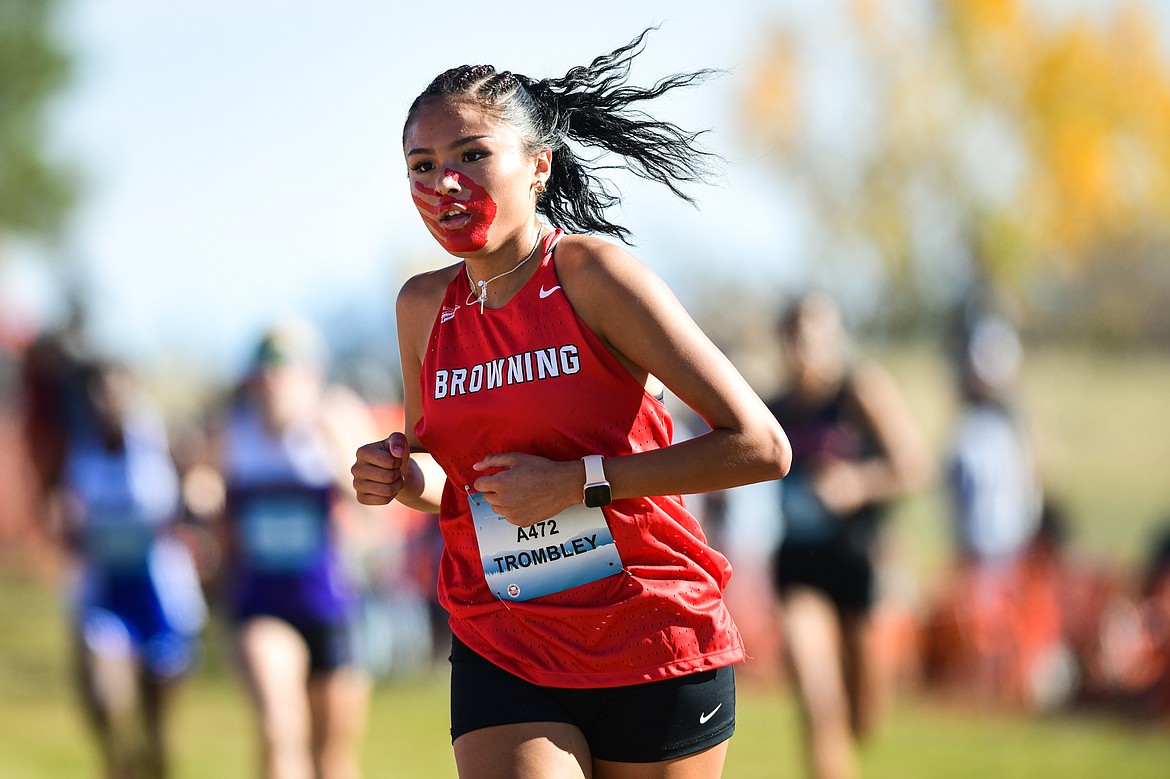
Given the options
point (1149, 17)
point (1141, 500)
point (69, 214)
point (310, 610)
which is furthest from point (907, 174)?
point (310, 610)

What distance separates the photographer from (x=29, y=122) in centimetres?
3347

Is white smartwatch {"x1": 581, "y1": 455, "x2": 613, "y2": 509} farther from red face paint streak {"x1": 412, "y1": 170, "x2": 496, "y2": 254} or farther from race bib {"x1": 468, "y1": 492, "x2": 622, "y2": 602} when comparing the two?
red face paint streak {"x1": 412, "y1": 170, "x2": 496, "y2": 254}

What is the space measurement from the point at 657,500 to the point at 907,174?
24962mm

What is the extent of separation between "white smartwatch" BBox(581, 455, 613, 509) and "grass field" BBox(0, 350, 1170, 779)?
6.02 m

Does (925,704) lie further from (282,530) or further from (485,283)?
(485,283)

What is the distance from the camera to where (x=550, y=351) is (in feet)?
9.25

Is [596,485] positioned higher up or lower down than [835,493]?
higher up

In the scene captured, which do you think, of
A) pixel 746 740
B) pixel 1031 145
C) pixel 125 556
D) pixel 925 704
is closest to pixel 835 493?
pixel 125 556

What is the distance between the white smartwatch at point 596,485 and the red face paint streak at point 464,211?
1.74ft

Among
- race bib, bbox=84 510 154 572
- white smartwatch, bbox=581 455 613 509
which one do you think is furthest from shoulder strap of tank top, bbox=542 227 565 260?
race bib, bbox=84 510 154 572

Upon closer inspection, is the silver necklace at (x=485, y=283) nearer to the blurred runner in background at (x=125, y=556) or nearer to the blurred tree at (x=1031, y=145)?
the blurred runner in background at (x=125, y=556)

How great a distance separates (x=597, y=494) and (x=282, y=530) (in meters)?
3.73

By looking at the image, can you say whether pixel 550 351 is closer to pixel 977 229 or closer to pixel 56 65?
pixel 977 229

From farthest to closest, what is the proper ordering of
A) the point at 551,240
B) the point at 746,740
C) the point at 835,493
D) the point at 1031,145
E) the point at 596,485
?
1. the point at 1031,145
2. the point at 746,740
3. the point at 835,493
4. the point at 551,240
5. the point at 596,485
